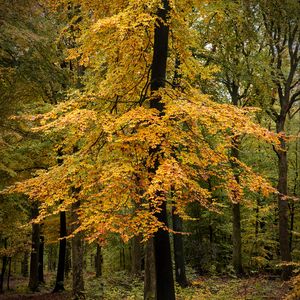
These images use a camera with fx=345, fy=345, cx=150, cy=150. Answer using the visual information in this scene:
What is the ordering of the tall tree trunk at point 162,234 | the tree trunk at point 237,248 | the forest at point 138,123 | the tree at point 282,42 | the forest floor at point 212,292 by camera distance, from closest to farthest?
the forest at point 138,123 < the tall tree trunk at point 162,234 < the forest floor at point 212,292 < the tree at point 282,42 < the tree trunk at point 237,248

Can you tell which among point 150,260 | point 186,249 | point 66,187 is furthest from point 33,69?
point 186,249

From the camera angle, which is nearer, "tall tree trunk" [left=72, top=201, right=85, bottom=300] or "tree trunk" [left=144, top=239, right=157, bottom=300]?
"tree trunk" [left=144, top=239, right=157, bottom=300]

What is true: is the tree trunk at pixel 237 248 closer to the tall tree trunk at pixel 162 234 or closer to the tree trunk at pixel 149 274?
the tree trunk at pixel 149 274

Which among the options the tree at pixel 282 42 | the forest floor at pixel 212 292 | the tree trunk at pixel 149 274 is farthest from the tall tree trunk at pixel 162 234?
the tree at pixel 282 42

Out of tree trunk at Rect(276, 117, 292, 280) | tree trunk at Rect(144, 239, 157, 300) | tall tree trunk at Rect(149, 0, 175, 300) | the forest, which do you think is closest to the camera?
the forest

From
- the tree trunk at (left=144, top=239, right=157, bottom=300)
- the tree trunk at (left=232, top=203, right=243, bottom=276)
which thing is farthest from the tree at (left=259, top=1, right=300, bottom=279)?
the tree trunk at (left=144, top=239, right=157, bottom=300)

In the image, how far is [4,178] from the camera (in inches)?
557

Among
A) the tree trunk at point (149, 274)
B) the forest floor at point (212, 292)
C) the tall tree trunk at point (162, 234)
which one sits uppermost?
the tall tree trunk at point (162, 234)

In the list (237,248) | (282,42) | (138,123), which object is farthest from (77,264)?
(282,42)

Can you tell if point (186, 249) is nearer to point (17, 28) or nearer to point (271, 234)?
point (271, 234)

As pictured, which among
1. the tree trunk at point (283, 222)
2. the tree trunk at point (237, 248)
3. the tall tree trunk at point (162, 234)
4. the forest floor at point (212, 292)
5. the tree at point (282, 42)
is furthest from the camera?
the tree trunk at point (237, 248)

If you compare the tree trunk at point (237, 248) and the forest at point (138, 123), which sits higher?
the forest at point (138, 123)

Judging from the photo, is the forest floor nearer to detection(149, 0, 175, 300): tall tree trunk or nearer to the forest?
the forest

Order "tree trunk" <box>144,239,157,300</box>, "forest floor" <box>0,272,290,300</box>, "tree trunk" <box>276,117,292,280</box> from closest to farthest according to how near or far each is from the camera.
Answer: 1. "forest floor" <box>0,272,290,300</box>
2. "tree trunk" <box>144,239,157,300</box>
3. "tree trunk" <box>276,117,292,280</box>
